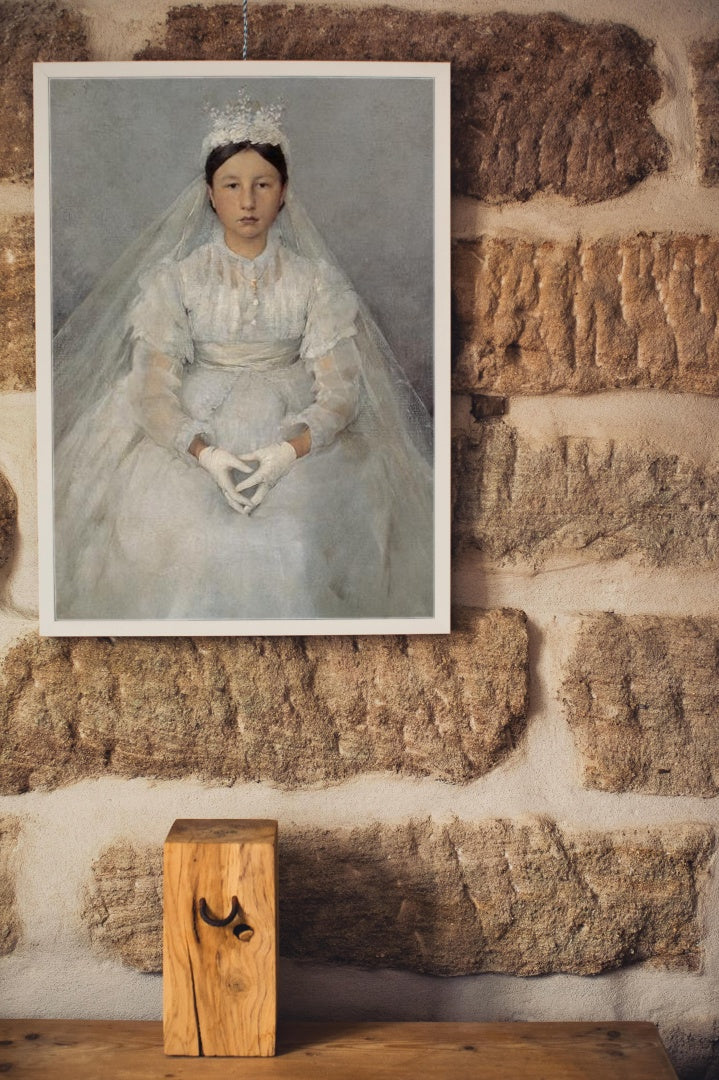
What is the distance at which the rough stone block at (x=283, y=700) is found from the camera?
1.24 metres

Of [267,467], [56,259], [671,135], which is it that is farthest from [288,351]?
[671,135]

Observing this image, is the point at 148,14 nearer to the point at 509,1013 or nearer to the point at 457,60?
the point at 457,60

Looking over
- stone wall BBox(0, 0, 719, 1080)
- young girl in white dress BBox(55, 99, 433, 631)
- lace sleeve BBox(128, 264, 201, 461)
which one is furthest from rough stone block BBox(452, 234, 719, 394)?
lace sleeve BBox(128, 264, 201, 461)

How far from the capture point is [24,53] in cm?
122

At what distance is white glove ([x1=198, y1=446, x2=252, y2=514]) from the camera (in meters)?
1.21

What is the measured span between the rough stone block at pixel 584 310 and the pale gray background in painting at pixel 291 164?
2.9 inches

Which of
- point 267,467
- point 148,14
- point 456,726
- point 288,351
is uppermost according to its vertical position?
point 148,14

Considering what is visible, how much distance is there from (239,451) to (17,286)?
1.13 feet

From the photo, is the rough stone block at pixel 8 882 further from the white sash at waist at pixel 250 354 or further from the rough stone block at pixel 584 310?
Result: the rough stone block at pixel 584 310

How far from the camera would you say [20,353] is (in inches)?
48.8

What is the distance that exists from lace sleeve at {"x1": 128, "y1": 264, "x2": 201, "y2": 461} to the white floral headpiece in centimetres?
17

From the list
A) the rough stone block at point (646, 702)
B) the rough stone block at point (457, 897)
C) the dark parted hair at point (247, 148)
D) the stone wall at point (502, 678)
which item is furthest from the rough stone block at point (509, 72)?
the rough stone block at point (457, 897)

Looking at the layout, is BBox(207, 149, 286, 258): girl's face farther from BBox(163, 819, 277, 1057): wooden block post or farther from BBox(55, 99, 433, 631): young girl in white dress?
BBox(163, 819, 277, 1057): wooden block post

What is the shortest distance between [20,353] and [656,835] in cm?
99
